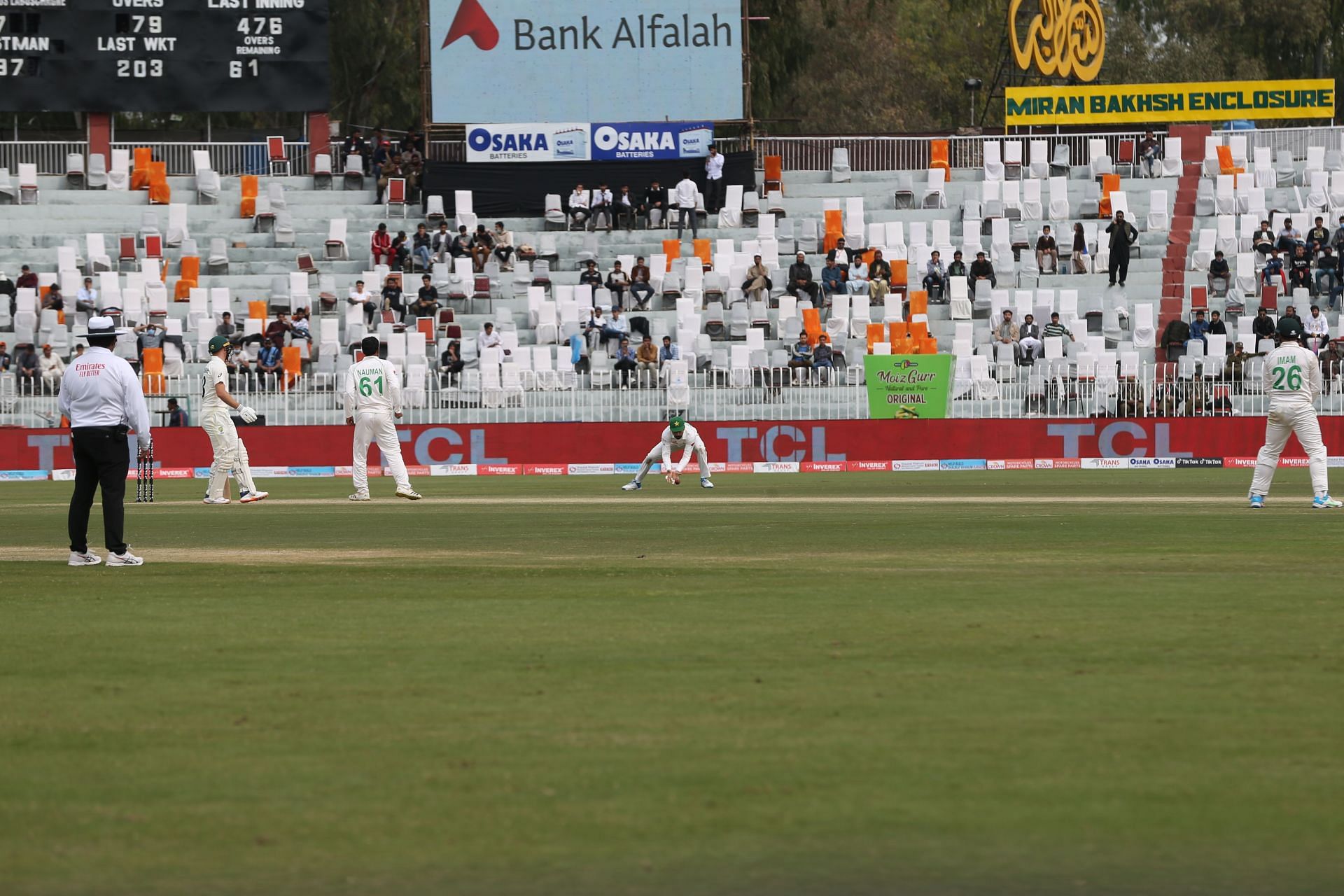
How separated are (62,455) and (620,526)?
18.3 meters

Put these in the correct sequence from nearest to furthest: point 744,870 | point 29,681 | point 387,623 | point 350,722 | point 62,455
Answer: point 744,870 < point 350,722 < point 29,681 < point 387,623 < point 62,455

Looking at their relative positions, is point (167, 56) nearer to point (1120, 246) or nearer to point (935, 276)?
point (935, 276)

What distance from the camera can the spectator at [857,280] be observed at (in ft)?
127

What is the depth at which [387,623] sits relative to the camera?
980 centimetres

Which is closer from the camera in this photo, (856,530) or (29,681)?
(29,681)

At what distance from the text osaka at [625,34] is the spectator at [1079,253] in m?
9.73

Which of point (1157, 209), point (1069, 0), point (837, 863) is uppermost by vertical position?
point (1069, 0)

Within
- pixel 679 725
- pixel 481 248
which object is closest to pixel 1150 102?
pixel 481 248

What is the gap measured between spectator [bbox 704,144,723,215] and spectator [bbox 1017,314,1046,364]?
29.9 feet

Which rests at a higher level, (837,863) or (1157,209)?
(1157,209)

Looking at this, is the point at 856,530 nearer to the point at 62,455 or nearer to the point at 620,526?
the point at 620,526

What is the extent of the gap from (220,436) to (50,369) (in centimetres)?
1374

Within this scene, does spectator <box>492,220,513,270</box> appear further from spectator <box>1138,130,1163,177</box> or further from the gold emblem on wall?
the gold emblem on wall

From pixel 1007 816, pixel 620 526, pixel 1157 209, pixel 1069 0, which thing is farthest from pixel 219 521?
pixel 1069 0
